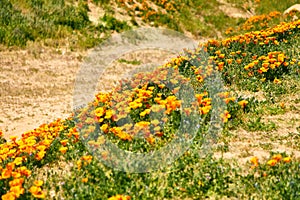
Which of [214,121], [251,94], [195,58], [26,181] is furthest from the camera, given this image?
[195,58]

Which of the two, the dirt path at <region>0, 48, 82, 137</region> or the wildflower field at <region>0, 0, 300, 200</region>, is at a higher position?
the wildflower field at <region>0, 0, 300, 200</region>

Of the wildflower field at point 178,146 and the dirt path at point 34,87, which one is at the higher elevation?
the wildflower field at point 178,146

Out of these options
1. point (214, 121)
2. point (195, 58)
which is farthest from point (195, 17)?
point (214, 121)

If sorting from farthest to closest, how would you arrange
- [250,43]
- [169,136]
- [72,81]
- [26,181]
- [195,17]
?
[195,17] < [72,81] < [250,43] < [169,136] < [26,181]

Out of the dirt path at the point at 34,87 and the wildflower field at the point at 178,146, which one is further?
the dirt path at the point at 34,87

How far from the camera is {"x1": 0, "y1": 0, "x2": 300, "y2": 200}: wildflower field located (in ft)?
15.4

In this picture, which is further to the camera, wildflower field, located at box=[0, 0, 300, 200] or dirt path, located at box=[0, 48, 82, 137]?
dirt path, located at box=[0, 48, 82, 137]

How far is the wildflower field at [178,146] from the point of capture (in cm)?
470

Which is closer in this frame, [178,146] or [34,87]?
[178,146]

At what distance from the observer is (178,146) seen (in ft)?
18.4

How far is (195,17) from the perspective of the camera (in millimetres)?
22031

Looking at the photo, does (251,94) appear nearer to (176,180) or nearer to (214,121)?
(214,121)

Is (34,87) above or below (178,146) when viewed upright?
below

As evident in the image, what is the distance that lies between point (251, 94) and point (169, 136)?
3.08 m
